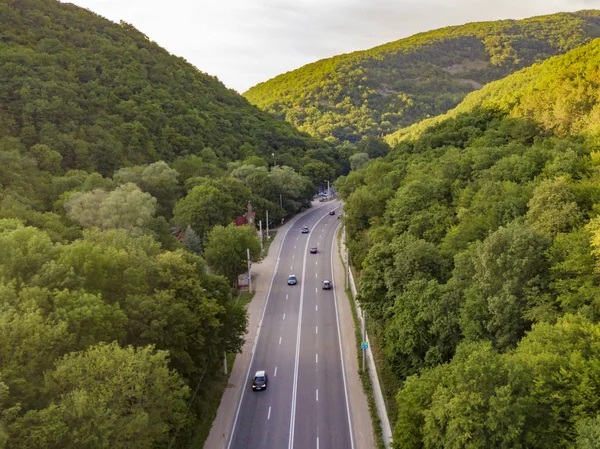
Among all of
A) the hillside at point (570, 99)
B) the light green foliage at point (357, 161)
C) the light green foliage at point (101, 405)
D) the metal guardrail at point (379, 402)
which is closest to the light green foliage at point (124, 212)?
the metal guardrail at point (379, 402)

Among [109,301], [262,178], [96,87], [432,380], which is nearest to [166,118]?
[96,87]

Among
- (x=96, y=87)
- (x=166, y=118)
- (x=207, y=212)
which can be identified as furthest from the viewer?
(x=166, y=118)

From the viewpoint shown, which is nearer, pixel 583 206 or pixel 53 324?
pixel 53 324

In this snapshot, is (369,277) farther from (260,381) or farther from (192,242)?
(192,242)

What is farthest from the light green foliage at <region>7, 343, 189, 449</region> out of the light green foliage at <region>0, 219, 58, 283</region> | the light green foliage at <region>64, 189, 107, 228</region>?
the light green foliage at <region>64, 189, 107, 228</region>

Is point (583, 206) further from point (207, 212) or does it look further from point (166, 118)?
point (166, 118)

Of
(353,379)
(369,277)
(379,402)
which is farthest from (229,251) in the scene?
(379,402)

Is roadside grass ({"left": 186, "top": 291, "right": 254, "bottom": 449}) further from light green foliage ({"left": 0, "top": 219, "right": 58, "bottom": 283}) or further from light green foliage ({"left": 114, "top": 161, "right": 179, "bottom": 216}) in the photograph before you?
light green foliage ({"left": 114, "top": 161, "right": 179, "bottom": 216})
